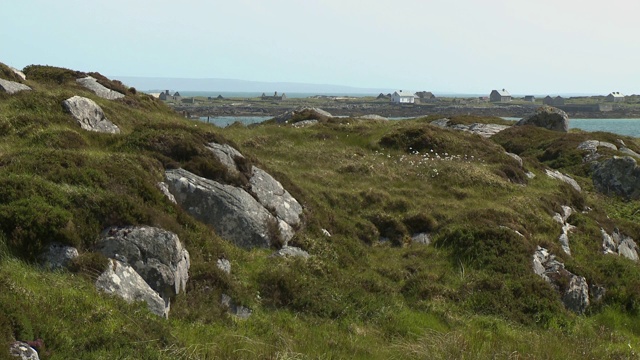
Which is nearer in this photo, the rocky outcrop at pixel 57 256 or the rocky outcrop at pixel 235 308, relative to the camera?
the rocky outcrop at pixel 57 256

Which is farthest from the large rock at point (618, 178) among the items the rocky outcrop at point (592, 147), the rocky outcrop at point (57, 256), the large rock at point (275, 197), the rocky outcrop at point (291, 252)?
the rocky outcrop at point (57, 256)

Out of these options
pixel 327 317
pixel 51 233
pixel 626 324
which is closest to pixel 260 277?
pixel 327 317

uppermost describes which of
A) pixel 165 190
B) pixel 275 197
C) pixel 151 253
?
pixel 165 190

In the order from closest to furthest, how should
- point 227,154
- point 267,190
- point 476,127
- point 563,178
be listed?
point 267,190, point 227,154, point 563,178, point 476,127

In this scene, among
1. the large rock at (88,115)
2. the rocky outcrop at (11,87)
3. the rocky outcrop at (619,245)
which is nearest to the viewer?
the large rock at (88,115)

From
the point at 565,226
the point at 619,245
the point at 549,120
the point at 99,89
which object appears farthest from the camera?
the point at 549,120

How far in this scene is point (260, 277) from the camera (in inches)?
623

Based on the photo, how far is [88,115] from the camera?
26734 millimetres

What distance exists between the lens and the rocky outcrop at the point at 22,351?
7961 mm

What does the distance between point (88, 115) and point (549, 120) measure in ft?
180

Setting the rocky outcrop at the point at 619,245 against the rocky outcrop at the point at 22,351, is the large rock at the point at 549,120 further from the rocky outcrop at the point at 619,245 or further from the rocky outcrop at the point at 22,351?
the rocky outcrop at the point at 22,351

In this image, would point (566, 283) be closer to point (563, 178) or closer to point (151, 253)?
point (151, 253)

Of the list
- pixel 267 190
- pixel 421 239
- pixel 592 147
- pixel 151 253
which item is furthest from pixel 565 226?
pixel 592 147

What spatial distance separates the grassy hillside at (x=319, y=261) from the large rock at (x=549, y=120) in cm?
3538
